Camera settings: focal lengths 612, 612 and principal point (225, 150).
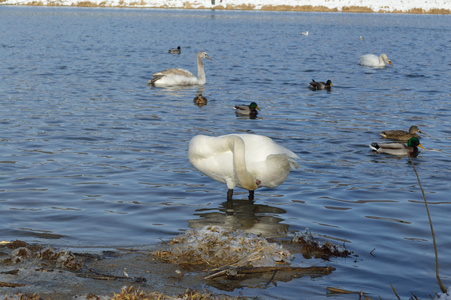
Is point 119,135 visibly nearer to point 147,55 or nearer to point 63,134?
point 63,134

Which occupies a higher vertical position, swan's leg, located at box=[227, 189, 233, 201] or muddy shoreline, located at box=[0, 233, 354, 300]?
muddy shoreline, located at box=[0, 233, 354, 300]

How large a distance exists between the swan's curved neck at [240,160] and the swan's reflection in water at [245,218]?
1.69ft

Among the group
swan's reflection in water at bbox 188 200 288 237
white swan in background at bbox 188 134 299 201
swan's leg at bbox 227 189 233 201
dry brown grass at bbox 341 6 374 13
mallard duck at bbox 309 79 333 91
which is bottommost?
swan's reflection in water at bbox 188 200 288 237

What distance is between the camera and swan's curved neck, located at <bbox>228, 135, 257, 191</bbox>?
8.38 meters

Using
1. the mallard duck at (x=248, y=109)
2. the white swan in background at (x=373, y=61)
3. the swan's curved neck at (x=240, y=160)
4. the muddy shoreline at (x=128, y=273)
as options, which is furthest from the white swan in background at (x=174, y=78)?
the muddy shoreline at (x=128, y=273)

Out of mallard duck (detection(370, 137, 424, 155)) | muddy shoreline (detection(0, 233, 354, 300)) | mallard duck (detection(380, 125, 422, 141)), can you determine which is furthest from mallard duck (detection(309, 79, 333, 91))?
muddy shoreline (detection(0, 233, 354, 300))

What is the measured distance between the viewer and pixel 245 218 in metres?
8.75

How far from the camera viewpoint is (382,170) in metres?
11.8

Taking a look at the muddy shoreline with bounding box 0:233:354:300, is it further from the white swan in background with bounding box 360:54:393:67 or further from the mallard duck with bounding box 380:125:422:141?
the white swan in background with bounding box 360:54:393:67

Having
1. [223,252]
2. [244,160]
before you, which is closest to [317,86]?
[244,160]

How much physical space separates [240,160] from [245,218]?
922 millimetres

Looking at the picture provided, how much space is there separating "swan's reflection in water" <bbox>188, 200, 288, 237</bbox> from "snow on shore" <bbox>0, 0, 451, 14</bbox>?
10902 cm

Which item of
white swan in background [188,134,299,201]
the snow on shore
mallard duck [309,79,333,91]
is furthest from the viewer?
the snow on shore

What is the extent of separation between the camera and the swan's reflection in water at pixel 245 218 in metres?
8.16
